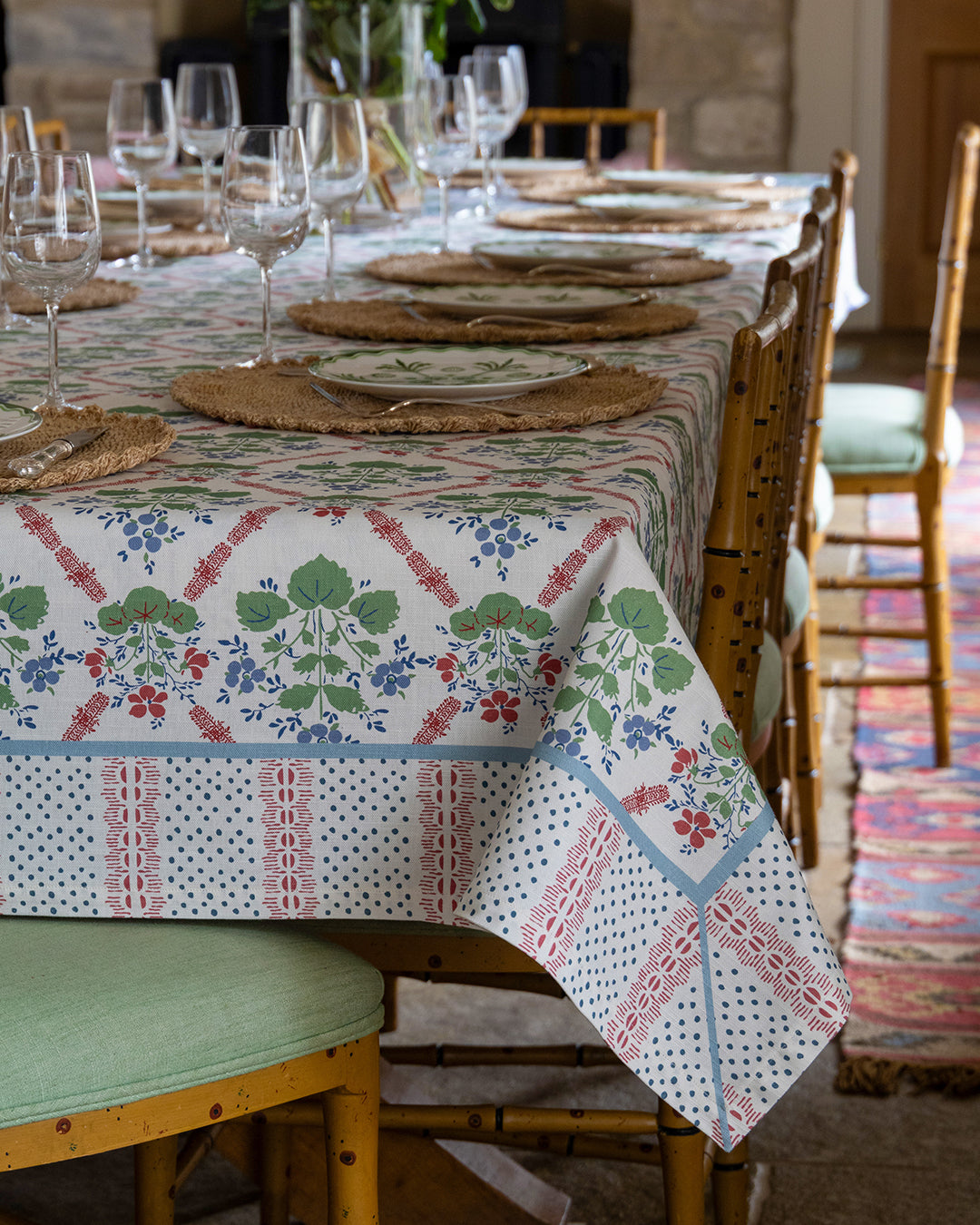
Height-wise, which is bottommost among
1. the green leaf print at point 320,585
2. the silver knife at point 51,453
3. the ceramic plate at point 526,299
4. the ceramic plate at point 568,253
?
the green leaf print at point 320,585

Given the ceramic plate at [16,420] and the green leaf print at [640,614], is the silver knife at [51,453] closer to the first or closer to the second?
the ceramic plate at [16,420]

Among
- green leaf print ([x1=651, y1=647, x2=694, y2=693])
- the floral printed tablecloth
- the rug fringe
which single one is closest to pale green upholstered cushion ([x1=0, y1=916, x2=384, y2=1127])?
the floral printed tablecloth

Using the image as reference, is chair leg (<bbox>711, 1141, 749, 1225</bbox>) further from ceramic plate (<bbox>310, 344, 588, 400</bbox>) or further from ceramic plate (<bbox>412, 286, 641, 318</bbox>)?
ceramic plate (<bbox>412, 286, 641, 318</bbox>)

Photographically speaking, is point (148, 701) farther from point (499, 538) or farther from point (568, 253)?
point (568, 253)

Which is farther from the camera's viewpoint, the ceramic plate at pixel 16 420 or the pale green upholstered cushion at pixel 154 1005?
the ceramic plate at pixel 16 420

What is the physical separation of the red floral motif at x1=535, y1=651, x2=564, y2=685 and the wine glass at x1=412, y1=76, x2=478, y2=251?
1.21 m

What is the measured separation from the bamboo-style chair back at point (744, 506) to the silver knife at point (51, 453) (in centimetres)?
41

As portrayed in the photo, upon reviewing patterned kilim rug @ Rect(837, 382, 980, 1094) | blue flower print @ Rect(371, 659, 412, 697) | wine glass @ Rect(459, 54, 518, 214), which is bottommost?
patterned kilim rug @ Rect(837, 382, 980, 1094)

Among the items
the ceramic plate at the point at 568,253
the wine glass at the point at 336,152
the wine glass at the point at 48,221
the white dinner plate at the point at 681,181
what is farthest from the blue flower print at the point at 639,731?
the white dinner plate at the point at 681,181

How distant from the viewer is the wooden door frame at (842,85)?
5301 mm

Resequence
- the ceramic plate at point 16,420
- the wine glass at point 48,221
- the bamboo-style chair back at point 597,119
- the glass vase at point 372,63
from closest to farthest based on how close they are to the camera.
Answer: the ceramic plate at point 16,420
the wine glass at point 48,221
the glass vase at point 372,63
the bamboo-style chair back at point 597,119

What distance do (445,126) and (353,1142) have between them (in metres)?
1.45

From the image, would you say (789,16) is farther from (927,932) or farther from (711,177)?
Answer: (927,932)

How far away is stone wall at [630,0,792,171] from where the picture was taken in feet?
17.3
